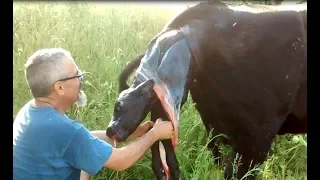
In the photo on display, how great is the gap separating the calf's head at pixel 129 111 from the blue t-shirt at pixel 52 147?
9cm

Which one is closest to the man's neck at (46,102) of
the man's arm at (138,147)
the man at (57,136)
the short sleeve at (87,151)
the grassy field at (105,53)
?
the man at (57,136)

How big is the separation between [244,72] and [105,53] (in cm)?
80

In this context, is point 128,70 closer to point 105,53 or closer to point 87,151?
point 87,151

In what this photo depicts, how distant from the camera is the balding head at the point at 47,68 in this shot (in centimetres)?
178

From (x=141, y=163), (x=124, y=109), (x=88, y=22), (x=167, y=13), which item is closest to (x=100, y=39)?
(x=88, y=22)

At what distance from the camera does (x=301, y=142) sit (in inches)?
103

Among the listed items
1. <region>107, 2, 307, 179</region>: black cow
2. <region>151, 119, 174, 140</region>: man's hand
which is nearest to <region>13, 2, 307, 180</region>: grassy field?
<region>107, 2, 307, 179</region>: black cow

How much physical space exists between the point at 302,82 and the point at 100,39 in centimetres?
100

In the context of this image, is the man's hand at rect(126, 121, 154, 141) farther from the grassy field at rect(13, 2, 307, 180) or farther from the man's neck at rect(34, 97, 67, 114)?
the grassy field at rect(13, 2, 307, 180)

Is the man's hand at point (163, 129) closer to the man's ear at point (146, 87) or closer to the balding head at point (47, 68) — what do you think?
the man's ear at point (146, 87)

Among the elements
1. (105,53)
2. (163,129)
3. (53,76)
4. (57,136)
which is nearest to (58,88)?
(53,76)

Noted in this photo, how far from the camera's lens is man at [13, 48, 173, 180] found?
5.75ft

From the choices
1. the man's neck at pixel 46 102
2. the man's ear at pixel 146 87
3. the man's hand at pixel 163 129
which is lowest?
the man's hand at pixel 163 129

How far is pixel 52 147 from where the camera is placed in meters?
1.77
